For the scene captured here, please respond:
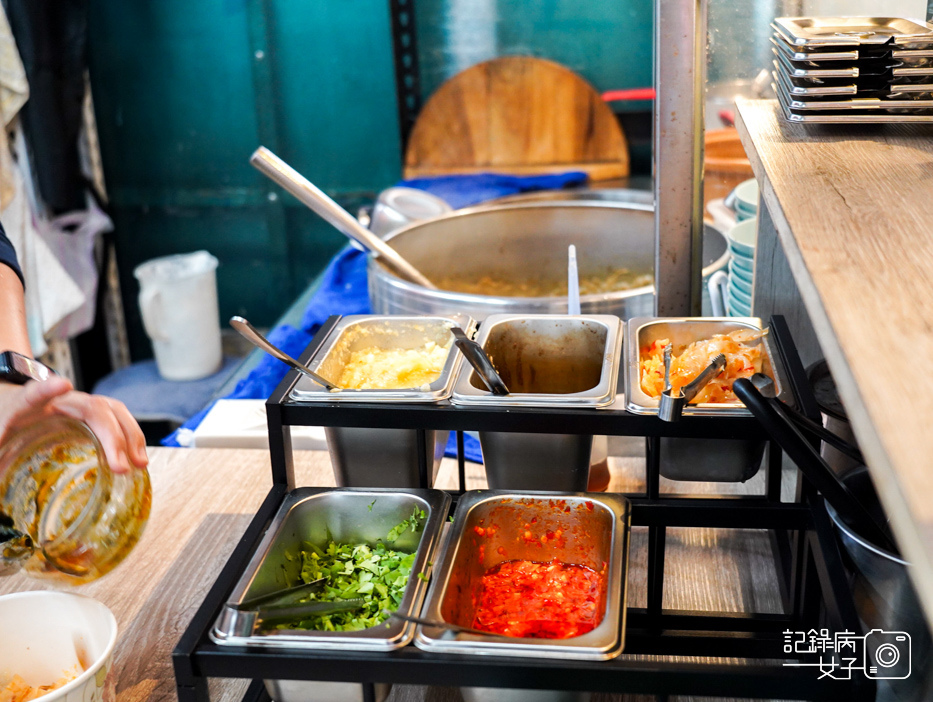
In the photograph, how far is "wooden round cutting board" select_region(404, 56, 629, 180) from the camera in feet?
10.3

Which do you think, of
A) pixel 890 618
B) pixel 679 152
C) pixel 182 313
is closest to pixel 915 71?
pixel 679 152

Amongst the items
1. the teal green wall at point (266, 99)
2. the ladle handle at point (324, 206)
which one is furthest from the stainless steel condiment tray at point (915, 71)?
the teal green wall at point (266, 99)

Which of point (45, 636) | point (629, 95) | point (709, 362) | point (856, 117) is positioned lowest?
point (45, 636)

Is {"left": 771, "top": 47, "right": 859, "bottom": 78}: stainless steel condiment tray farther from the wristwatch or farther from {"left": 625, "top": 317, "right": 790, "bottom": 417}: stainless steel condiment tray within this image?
the wristwatch

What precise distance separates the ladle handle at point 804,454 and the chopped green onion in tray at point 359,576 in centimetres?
33

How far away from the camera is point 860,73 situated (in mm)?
944

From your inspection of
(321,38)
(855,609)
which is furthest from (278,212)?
(855,609)

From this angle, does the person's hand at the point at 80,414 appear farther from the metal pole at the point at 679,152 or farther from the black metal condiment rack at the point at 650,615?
the metal pole at the point at 679,152

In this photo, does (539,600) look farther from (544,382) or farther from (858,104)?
(858,104)

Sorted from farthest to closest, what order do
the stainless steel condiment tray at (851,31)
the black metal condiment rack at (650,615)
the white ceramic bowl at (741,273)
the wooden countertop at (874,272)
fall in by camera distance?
the white ceramic bowl at (741,273), the stainless steel condiment tray at (851,31), the black metal condiment rack at (650,615), the wooden countertop at (874,272)

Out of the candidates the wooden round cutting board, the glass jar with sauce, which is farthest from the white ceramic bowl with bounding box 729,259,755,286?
the wooden round cutting board

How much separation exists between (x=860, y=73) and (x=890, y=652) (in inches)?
23.2

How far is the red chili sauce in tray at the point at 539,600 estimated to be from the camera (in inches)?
31.9

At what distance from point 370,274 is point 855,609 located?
1206 millimetres
